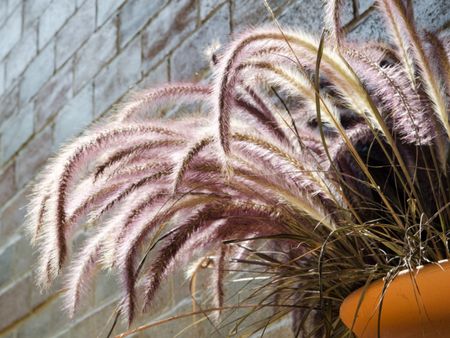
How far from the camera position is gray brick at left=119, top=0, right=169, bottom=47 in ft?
8.32

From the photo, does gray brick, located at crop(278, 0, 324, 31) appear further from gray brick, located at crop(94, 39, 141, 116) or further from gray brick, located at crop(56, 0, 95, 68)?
gray brick, located at crop(56, 0, 95, 68)

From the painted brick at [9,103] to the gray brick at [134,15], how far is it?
29.2 inches

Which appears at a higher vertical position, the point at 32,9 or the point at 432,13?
the point at 32,9

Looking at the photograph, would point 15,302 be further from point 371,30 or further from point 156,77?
point 371,30

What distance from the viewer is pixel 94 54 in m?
2.79

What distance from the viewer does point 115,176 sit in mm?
1280

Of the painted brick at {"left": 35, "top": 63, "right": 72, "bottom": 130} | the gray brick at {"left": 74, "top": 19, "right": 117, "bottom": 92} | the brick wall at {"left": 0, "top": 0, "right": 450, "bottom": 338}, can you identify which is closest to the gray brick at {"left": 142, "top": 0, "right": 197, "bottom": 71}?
the brick wall at {"left": 0, "top": 0, "right": 450, "bottom": 338}

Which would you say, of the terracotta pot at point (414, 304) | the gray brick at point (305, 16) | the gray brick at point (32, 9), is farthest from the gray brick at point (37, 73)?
the terracotta pot at point (414, 304)

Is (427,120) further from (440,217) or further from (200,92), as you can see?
(200,92)

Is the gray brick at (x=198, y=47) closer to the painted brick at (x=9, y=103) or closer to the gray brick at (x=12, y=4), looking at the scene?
the painted brick at (x=9, y=103)

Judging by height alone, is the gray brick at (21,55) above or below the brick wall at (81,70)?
above

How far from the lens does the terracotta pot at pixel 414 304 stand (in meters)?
1.06

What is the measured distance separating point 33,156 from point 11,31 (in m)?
0.71

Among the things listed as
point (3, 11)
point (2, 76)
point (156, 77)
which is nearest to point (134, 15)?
point (156, 77)
